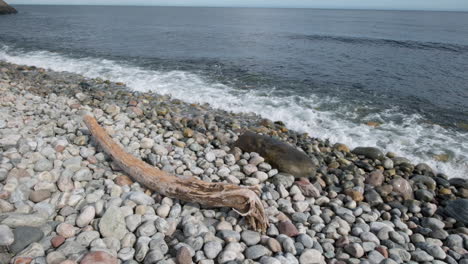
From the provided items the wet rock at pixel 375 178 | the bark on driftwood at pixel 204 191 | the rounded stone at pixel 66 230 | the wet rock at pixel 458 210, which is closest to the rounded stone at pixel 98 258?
the rounded stone at pixel 66 230

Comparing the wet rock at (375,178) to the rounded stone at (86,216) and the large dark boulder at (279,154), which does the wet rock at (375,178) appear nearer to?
the large dark boulder at (279,154)

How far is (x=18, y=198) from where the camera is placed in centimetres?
377

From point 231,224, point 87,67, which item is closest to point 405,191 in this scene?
point 231,224

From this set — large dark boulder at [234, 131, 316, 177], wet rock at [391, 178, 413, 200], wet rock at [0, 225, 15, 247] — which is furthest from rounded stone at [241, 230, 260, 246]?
wet rock at [391, 178, 413, 200]

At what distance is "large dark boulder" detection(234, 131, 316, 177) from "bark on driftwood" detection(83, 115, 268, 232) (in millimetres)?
1427

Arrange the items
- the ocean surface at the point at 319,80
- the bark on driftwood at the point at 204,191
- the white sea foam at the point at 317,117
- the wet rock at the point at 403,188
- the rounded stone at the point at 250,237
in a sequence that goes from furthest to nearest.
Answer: the ocean surface at the point at 319,80, the white sea foam at the point at 317,117, the wet rock at the point at 403,188, the bark on driftwood at the point at 204,191, the rounded stone at the point at 250,237

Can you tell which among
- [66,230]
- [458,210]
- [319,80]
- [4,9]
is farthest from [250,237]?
[4,9]

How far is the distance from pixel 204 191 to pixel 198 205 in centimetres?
26

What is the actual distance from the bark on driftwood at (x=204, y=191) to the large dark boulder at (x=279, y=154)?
1.43 meters

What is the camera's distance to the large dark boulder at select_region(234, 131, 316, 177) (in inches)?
209

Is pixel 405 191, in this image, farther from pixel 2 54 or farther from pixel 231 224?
pixel 2 54

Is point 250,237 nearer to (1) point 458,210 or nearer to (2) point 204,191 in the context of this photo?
(2) point 204,191

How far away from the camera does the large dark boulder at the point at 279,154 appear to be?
531 centimetres

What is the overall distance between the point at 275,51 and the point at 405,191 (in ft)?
55.8
